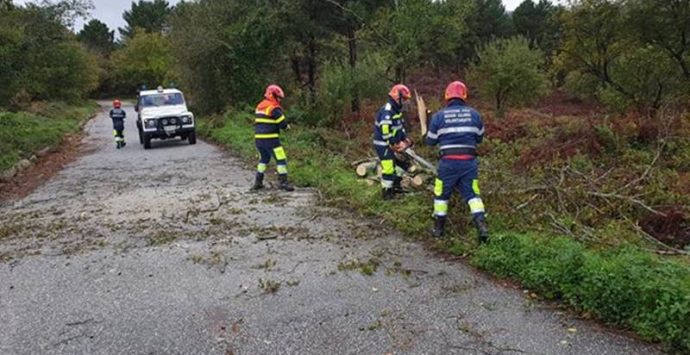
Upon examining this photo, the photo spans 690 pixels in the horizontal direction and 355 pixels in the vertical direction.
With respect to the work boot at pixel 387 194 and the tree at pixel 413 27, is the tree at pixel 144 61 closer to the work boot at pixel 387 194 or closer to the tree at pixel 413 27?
the tree at pixel 413 27

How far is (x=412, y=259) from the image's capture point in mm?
6449

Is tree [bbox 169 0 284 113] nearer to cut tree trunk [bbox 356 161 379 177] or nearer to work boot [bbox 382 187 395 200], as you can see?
cut tree trunk [bbox 356 161 379 177]

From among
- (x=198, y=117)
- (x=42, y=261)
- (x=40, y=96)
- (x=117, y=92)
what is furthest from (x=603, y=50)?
(x=117, y=92)

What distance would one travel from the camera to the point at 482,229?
21.0ft

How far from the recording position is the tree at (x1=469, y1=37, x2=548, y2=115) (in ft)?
115

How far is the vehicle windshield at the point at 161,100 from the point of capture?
19.1 metres

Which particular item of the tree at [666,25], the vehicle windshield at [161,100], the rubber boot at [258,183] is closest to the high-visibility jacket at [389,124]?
the rubber boot at [258,183]

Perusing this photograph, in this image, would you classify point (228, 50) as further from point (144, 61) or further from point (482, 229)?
point (144, 61)

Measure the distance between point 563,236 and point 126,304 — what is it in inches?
181

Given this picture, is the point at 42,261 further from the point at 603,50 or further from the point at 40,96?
the point at 40,96

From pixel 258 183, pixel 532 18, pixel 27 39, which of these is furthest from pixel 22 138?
pixel 532 18

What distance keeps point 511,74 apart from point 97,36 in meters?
75.8

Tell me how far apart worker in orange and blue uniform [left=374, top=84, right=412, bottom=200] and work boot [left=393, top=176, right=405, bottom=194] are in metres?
0.10

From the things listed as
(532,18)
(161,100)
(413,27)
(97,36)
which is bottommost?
(161,100)
